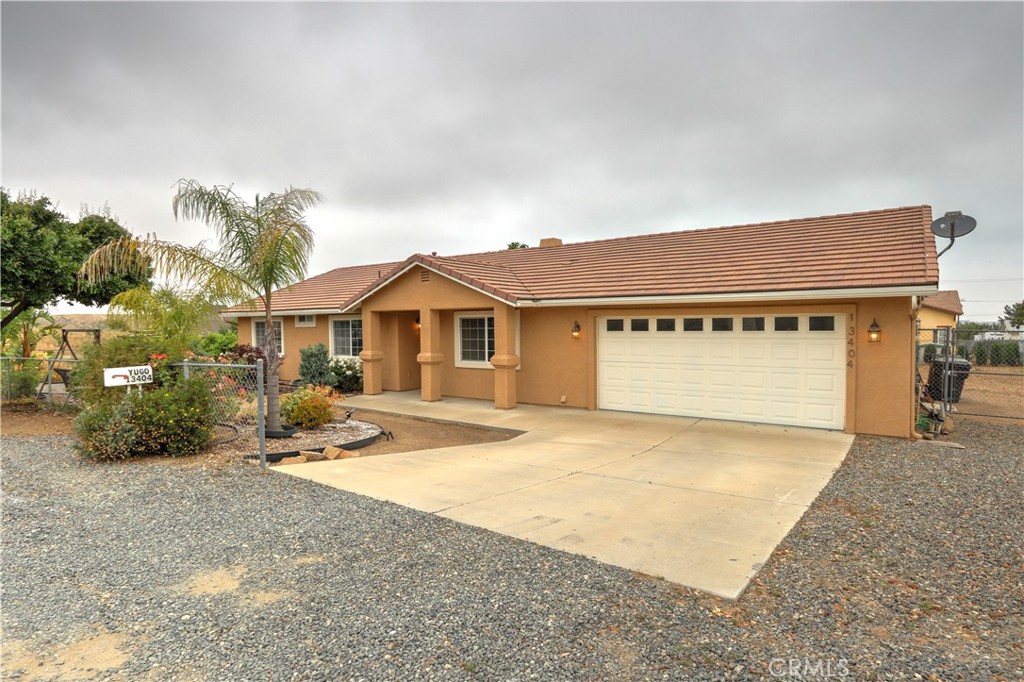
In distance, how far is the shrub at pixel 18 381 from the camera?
12953mm

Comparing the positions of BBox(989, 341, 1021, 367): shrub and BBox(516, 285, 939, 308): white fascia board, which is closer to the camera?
BBox(516, 285, 939, 308): white fascia board

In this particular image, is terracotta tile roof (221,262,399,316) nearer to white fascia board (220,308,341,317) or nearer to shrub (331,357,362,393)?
white fascia board (220,308,341,317)

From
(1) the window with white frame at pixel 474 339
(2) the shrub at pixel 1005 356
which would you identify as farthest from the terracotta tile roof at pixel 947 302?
(1) the window with white frame at pixel 474 339

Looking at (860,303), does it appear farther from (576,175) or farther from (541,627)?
(576,175)

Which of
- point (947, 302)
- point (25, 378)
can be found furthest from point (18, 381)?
point (947, 302)

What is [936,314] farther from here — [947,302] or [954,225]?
[954,225]

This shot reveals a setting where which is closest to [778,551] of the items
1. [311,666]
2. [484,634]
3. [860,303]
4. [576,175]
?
[484,634]

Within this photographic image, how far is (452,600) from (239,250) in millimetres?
7746

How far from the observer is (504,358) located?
12.8 meters

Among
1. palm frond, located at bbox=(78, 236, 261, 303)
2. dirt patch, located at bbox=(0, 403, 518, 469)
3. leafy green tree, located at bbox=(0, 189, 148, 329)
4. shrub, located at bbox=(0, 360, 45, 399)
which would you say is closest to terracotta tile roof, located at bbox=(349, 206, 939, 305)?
dirt patch, located at bbox=(0, 403, 518, 469)

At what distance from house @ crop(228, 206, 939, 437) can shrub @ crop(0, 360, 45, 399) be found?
25.1 ft

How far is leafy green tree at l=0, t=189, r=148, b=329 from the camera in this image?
10.3 m

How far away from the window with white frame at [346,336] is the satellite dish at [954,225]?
14634mm

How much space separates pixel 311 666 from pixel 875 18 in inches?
566
